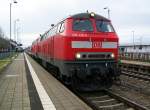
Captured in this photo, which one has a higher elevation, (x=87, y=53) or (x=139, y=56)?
(x=87, y=53)

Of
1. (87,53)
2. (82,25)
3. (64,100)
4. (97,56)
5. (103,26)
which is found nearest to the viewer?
(64,100)

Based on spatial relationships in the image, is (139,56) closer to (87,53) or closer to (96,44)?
(96,44)

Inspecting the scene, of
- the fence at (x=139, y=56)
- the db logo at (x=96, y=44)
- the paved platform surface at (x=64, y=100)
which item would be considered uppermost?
the db logo at (x=96, y=44)

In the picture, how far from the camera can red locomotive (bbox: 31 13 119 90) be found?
13719 millimetres

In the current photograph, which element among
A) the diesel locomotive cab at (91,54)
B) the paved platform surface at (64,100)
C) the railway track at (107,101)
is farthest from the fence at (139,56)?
the paved platform surface at (64,100)

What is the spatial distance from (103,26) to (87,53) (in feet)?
5.63

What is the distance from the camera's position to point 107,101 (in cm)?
1216

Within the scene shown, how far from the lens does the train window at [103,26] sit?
14.7 metres

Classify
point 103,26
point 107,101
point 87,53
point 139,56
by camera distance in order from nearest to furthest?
1. point 107,101
2. point 87,53
3. point 103,26
4. point 139,56

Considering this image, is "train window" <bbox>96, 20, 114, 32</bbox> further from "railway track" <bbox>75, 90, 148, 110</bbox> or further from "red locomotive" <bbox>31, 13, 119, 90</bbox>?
"railway track" <bbox>75, 90, 148, 110</bbox>

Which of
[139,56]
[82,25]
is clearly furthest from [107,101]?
[139,56]

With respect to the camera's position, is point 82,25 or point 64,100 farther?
point 82,25

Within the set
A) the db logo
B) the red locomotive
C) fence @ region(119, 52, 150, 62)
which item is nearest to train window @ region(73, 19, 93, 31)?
the red locomotive

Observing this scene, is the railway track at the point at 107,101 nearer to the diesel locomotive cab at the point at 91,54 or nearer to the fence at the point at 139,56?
the diesel locomotive cab at the point at 91,54
